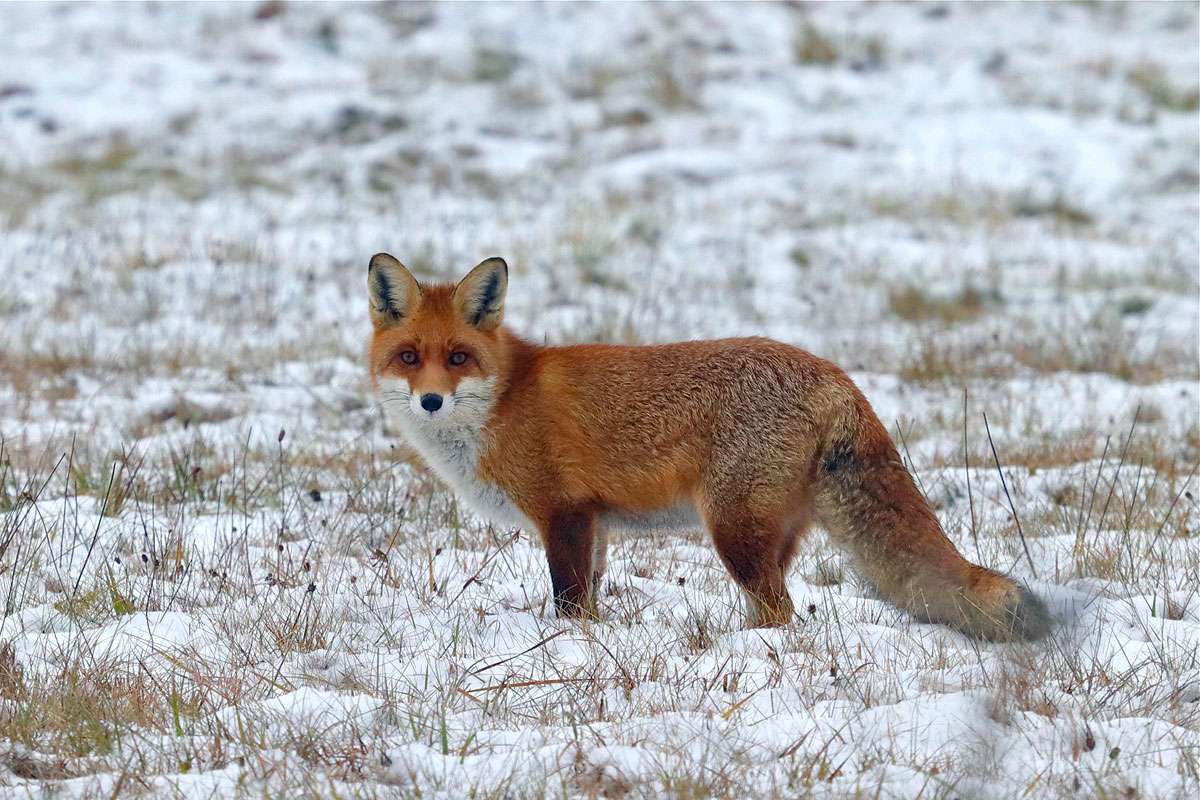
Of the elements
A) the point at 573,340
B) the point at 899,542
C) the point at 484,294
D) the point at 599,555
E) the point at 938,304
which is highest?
the point at 484,294

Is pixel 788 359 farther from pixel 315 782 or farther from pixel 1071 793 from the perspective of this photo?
pixel 315 782

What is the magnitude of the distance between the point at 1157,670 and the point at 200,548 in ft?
13.3

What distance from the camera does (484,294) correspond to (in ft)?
17.6

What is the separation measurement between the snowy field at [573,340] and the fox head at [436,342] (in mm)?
775

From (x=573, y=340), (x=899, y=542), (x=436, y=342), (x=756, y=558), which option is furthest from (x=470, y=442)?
(x=573, y=340)

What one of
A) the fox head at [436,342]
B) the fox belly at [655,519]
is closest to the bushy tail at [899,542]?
the fox belly at [655,519]

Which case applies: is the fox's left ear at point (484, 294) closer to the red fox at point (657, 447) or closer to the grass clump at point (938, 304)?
the red fox at point (657, 447)

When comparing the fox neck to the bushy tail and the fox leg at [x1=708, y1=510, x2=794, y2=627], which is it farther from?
the bushy tail

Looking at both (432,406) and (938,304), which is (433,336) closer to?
(432,406)

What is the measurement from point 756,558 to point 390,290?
1967mm

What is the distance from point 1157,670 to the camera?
13.9 ft

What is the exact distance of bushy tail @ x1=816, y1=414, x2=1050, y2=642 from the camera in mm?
4375

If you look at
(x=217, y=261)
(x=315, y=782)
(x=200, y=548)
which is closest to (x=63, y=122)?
(x=217, y=261)

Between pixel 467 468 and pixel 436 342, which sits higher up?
pixel 436 342
